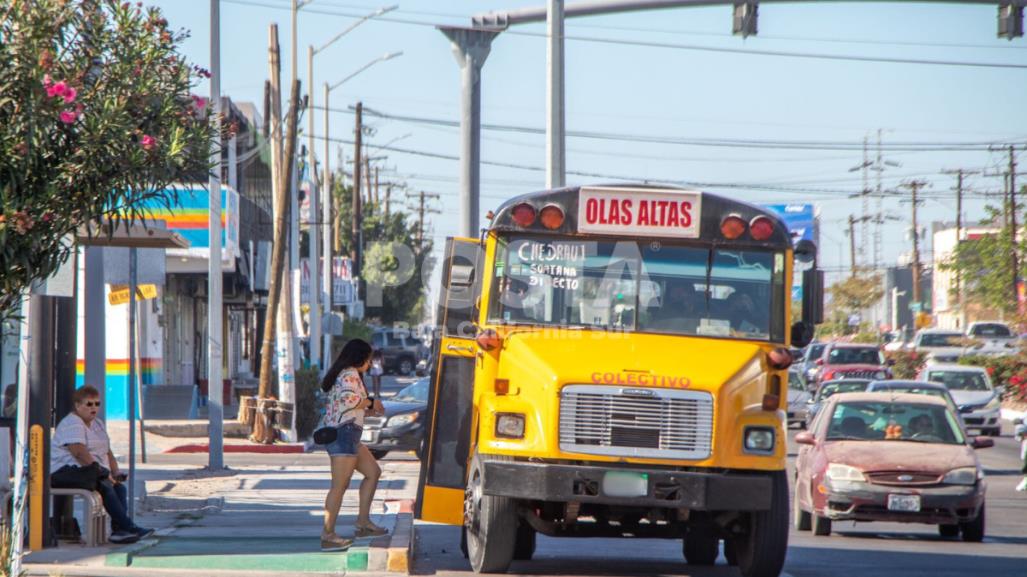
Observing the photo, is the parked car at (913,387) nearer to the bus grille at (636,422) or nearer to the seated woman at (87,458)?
the bus grille at (636,422)

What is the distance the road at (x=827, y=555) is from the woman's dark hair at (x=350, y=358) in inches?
66.9

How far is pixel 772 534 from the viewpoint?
11.4m

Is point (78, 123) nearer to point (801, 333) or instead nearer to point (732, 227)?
point (732, 227)

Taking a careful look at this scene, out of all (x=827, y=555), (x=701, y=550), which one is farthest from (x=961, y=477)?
(x=701, y=550)

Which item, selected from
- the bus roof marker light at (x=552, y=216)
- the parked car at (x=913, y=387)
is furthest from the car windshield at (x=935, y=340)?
the bus roof marker light at (x=552, y=216)

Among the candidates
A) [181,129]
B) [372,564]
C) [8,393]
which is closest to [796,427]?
[8,393]

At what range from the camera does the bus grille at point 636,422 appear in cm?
1108

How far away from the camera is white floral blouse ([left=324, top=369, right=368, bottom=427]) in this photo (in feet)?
41.8

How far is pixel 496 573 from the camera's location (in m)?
11.8

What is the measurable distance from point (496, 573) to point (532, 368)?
66.2 inches

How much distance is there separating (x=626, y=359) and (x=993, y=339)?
48.3m

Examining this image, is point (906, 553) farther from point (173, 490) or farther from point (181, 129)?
point (173, 490)

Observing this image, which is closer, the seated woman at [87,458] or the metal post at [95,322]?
the seated woman at [87,458]

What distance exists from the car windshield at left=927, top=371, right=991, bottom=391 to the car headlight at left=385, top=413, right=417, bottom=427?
14.4 m
